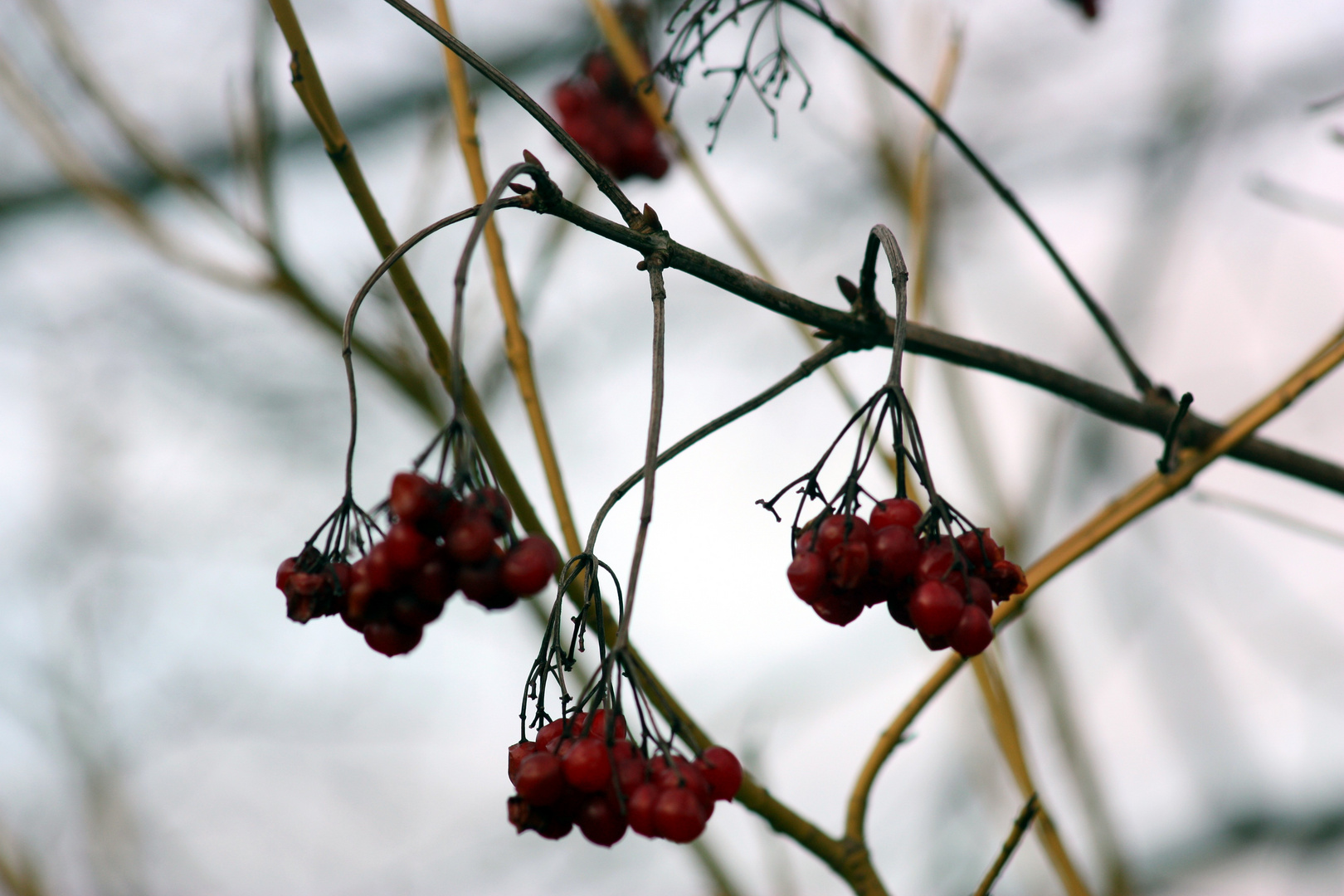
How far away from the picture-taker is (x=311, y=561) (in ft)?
1.94

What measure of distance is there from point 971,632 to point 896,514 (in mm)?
85

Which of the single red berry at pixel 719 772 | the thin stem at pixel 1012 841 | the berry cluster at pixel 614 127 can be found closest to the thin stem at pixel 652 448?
the single red berry at pixel 719 772

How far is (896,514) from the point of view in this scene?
59 centimetres

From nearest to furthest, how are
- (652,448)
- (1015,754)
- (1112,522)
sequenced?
(652,448), (1112,522), (1015,754)

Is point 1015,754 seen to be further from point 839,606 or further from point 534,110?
point 534,110

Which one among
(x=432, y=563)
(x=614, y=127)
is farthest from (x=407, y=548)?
(x=614, y=127)

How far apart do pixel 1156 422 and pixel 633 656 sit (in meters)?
0.51

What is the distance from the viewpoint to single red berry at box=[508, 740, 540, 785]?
56cm

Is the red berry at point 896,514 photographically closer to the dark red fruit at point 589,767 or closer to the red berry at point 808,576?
the red berry at point 808,576

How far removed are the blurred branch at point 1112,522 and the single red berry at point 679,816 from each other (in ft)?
1.00

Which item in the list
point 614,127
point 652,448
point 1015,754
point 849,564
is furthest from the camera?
point 614,127

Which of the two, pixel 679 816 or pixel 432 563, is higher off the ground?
pixel 432 563

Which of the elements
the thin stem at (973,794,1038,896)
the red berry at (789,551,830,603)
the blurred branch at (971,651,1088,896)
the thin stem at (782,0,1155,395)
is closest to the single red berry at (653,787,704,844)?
the red berry at (789,551,830,603)

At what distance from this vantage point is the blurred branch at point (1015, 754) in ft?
2.76
